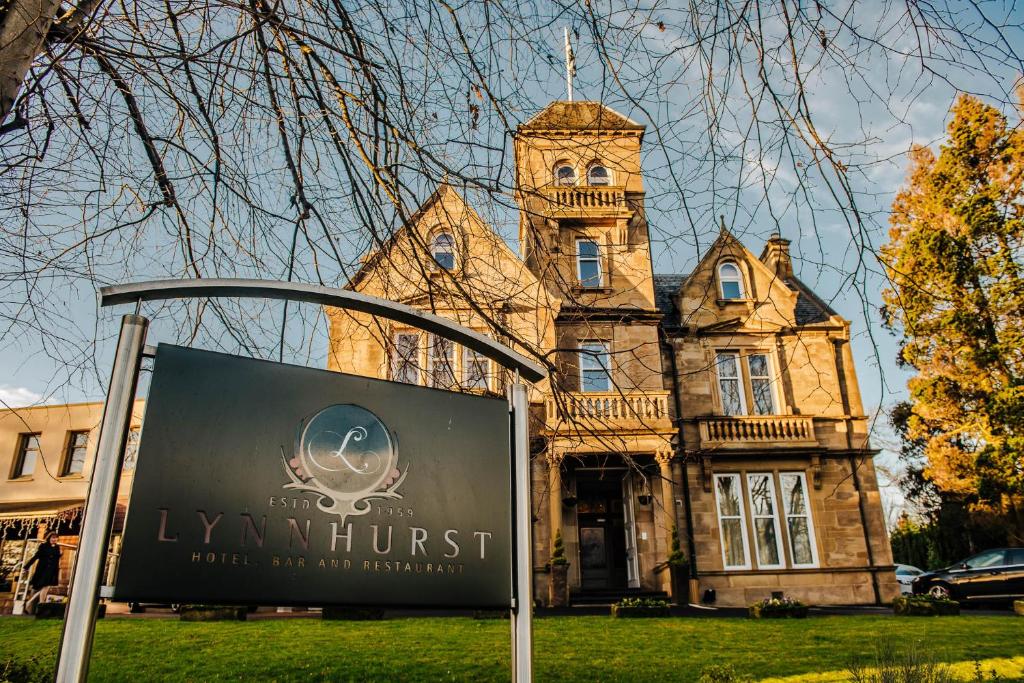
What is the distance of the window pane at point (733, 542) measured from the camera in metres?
18.6

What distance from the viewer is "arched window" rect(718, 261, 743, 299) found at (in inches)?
856

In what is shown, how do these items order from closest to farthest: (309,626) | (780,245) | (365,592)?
(365,592)
(309,626)
(780,245)

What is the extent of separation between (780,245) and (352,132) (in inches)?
864

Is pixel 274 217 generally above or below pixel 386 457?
above

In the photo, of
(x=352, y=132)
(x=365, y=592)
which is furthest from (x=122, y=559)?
(x=352, y=132)

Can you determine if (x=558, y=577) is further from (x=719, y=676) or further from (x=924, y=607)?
(x=719, y=676)

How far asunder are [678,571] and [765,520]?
12.8 feet

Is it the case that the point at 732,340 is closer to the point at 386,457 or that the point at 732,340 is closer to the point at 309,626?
the point at 309,626

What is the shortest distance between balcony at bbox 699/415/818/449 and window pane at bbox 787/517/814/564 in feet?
7.58

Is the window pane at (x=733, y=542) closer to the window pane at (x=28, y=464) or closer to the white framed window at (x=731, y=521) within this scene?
the white framed window at (x=731, y=521)

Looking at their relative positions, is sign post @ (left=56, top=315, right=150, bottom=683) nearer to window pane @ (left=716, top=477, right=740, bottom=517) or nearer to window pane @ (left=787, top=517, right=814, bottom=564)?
window pane @ (left=716, top=477, right=740, bottom=517)

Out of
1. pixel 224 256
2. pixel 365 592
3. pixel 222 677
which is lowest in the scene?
Answer: pixel 222 677

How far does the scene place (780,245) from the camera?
2361 centimetres

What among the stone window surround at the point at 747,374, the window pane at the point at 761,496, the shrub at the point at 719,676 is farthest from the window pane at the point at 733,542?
the shrub at the point at 719,676
